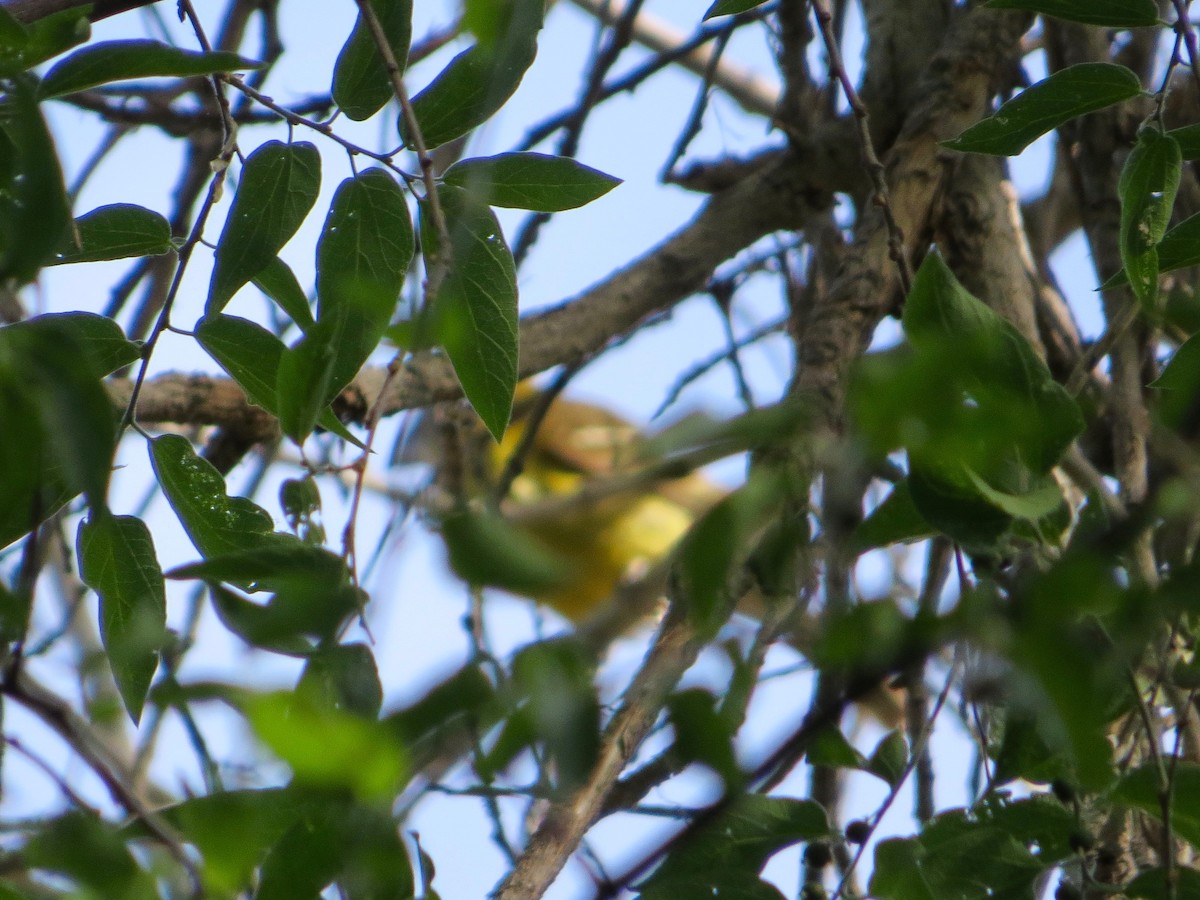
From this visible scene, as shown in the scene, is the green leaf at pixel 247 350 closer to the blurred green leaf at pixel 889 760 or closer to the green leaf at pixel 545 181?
the green leaf at pixel 545 181

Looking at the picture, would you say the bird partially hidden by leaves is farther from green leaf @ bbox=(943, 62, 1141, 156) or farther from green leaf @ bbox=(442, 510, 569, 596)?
green leaf @ bbox=(943, 62, 1141, 156)

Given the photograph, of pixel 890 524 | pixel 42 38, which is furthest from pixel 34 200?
pixel 890 524

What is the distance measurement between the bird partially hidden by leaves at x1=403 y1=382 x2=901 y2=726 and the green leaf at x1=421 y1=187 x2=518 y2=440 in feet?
0.15

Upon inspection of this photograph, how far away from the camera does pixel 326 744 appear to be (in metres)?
0.29

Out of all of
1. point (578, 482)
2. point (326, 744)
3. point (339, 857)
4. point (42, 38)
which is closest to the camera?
point (326, 744)

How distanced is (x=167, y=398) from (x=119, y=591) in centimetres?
43

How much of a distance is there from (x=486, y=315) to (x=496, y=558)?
361 millimetres

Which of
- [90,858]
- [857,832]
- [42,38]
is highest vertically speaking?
[42,38]

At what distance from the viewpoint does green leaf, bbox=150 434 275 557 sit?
0.61m

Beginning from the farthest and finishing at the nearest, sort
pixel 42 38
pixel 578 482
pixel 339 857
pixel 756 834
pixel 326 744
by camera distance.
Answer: pixel 578 482 < pixel 756 834 < pixel 42 38 < pixel 339 857 < pixel 326 744

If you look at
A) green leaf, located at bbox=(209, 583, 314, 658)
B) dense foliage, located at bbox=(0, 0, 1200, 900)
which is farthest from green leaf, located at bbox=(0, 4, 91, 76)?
green leaf, located at bbox=(209, 583, 314, 658)

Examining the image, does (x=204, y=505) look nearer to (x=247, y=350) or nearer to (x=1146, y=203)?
(x=247, y=350)

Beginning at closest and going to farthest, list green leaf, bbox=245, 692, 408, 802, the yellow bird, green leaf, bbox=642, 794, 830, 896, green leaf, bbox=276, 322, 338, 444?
green leaf, bbox=245, 692, 408, 802
green leaf, bbox=276, 322, 338, 444
green leaf, bbox=642, 794, 830, 896
the yellow bird

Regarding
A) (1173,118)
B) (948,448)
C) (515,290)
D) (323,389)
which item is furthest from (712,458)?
(1173,118)
